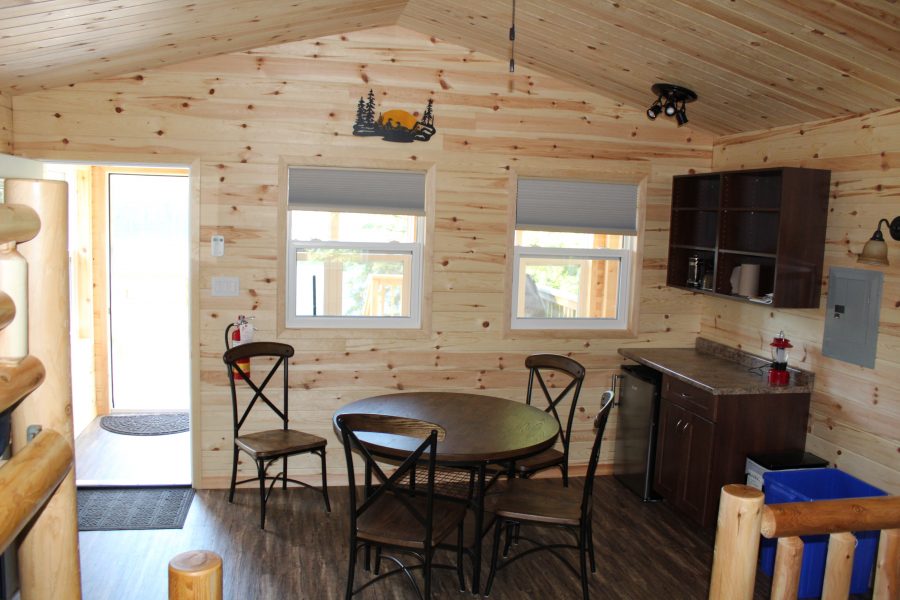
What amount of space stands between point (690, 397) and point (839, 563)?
8.84 ft

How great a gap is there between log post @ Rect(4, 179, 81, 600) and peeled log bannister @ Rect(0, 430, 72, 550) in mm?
95

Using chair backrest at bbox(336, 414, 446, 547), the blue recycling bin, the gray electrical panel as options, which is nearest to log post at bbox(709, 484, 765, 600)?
chair backrest at bbox(336, 414, 446, 547)

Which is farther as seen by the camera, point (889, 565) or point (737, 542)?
point (889, 565)

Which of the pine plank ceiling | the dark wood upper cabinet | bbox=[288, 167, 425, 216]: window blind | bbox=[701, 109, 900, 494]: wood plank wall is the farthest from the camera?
bbox=[288, 167, 425, 216]: window blind

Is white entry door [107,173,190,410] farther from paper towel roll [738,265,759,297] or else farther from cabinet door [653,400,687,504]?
paper towel roll [738,265,759,297]

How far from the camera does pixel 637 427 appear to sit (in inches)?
194

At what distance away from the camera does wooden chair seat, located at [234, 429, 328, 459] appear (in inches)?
163

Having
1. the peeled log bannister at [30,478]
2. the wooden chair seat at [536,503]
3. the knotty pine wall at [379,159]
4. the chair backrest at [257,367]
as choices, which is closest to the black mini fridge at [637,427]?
the knotty pine wall at [379,159]

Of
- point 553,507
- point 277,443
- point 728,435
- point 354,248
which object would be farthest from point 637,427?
point 277,443

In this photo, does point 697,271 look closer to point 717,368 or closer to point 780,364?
point 717,368

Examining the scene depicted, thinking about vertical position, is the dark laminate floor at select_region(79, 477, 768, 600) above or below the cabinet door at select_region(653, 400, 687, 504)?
below

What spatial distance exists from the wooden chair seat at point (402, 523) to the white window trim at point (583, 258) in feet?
6.46

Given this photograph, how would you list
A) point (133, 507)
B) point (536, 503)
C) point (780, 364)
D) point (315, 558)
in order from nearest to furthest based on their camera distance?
point (536, 503)
point (315, 558)
point (780, 364)
point (133, 507)

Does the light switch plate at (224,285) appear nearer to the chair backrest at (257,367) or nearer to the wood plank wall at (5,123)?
the chair backrest at (257,367)
